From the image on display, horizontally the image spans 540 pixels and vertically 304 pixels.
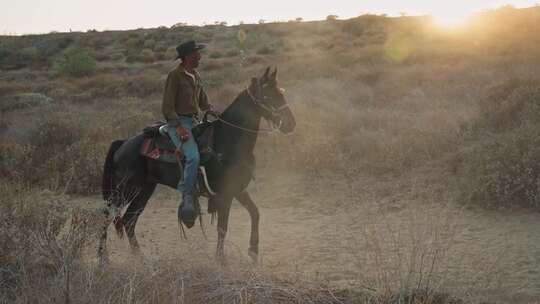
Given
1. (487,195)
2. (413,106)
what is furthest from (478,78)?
(487,195)

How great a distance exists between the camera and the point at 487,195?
8.63 meters

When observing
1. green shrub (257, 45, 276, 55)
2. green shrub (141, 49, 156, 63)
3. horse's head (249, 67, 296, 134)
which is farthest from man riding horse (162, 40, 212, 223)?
green shrub (141, 49, 156, 63)

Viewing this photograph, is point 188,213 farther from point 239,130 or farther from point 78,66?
point 78,66

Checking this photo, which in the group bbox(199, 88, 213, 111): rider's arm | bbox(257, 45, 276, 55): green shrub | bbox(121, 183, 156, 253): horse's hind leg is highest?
bbox(257, 45, 276, 55): green shrub

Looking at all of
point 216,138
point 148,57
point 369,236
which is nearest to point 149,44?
point 148,57

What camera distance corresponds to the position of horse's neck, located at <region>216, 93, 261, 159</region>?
670 cm

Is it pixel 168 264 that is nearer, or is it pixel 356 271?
pixel 168 264

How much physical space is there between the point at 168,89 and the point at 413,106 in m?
10.8

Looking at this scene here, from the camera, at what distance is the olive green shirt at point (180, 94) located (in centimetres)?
640

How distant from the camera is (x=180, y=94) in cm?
652

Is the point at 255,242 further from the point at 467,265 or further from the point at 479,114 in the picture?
the point at 479,114

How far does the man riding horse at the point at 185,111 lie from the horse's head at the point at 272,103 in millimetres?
766

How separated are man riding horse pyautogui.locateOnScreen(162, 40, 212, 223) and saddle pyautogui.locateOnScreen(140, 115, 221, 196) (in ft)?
0.36

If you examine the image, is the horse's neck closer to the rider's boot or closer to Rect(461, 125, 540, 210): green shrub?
the rider's boot
